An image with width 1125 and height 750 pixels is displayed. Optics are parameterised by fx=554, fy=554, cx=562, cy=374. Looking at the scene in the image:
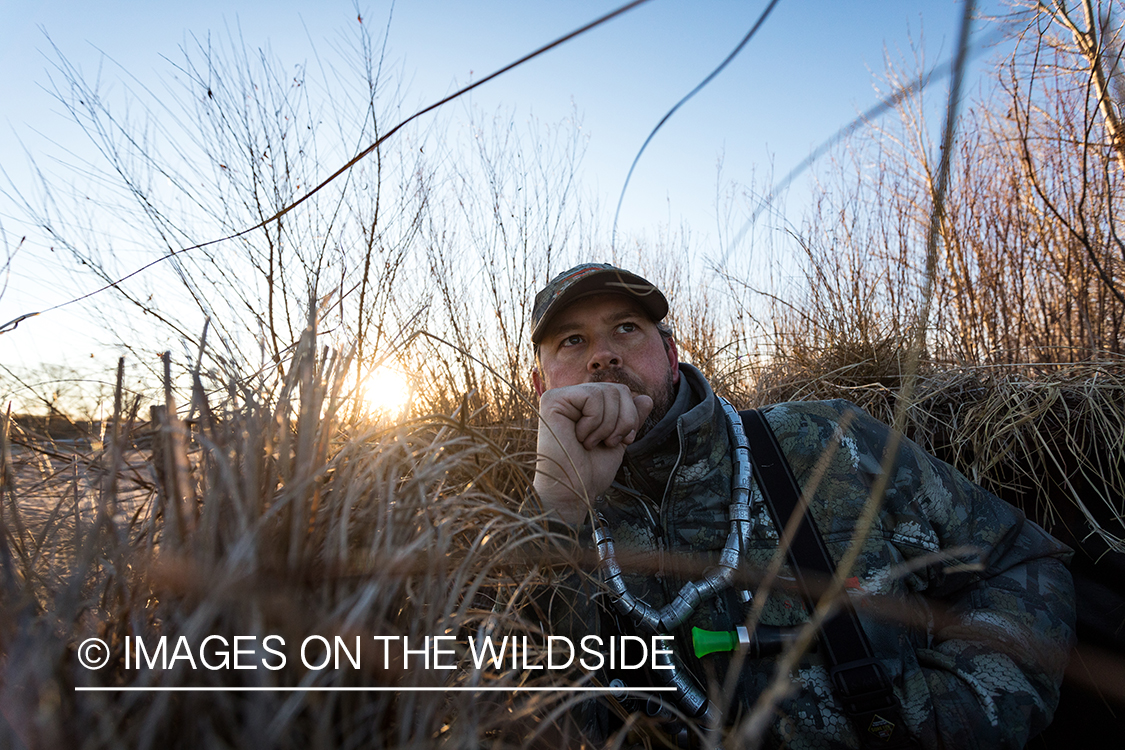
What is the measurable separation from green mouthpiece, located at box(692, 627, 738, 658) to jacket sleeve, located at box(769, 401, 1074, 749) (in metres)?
0.38

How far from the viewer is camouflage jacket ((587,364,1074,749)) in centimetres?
138

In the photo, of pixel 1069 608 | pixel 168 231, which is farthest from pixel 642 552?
pixel 168 231

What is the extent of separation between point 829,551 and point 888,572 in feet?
0.50

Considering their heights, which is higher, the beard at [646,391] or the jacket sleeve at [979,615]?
the beard at [646,391]

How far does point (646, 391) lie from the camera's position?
197 cm

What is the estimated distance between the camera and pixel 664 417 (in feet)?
6.19

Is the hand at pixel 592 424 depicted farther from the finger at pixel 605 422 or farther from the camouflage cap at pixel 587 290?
the camouflage cap at pixel 587 290

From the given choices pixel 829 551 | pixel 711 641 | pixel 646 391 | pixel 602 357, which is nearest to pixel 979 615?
pixel 829 551

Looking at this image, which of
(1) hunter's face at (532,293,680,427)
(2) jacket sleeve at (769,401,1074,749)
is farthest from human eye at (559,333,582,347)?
(2) jacket sleeve at (769,401,1074,749)

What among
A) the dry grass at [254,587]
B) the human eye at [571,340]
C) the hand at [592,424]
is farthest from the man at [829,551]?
the dry grass at [254,587]

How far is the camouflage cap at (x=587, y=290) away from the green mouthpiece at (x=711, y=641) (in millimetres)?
1074

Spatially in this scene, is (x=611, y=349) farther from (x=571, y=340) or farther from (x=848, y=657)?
(x=848, y=657)

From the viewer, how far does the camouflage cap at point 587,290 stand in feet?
6.57

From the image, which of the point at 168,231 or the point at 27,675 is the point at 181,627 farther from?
the point at 168,231
